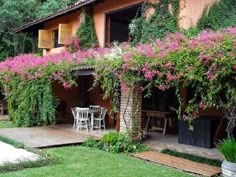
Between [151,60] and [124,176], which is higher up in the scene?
[151,60]

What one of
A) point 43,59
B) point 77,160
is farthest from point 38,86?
point 77,160

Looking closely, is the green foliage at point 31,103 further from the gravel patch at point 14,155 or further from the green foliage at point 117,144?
the gravel patch at point 14,155

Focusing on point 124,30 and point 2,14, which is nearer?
point 124,30

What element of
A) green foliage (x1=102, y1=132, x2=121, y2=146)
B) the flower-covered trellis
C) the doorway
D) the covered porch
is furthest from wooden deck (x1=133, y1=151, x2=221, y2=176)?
the doorway

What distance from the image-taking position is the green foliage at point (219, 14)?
34.0 feet

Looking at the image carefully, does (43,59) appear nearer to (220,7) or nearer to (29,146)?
(29,146)

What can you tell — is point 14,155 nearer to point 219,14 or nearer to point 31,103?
point 31,103

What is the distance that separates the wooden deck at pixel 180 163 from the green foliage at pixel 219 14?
13.4 feet

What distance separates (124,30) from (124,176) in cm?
979

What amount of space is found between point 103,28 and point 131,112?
5.33m

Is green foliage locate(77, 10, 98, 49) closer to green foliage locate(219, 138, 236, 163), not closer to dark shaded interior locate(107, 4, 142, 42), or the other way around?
dark shaded interior locate(107, 4, 142, 42)

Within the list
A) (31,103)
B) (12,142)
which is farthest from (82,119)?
(12,142)

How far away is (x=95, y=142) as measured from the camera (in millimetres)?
10852

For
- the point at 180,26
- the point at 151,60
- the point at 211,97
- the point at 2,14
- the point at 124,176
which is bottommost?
the point at 124,176
